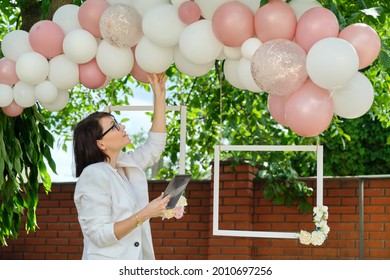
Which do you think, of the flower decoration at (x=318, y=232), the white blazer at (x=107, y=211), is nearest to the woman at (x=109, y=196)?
the white blazer at (x=107, y=211)

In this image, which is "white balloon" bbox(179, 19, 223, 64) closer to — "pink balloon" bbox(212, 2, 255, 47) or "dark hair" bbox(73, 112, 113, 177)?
"pink balloon" bbox(212, 2, 255, 47)

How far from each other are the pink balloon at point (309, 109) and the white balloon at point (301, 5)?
11.6 inches

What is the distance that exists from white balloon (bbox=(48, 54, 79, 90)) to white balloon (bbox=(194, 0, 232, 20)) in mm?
694

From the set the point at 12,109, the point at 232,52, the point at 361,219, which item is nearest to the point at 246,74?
the point at 232,52

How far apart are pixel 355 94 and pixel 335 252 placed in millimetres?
3005

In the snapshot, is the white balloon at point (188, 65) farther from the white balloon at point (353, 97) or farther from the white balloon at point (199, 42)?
the white balloon at point (353, 97)

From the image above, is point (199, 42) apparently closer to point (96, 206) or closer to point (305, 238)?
point (96, 206)

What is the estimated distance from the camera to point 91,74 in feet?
10.9

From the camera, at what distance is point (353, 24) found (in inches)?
106

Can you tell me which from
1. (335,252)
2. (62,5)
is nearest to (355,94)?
(62,5)

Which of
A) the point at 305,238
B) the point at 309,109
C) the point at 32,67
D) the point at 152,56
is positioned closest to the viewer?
the point at 309,109

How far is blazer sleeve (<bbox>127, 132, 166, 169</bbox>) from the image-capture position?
321 centimetres

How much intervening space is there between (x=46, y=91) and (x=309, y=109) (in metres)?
1.31
